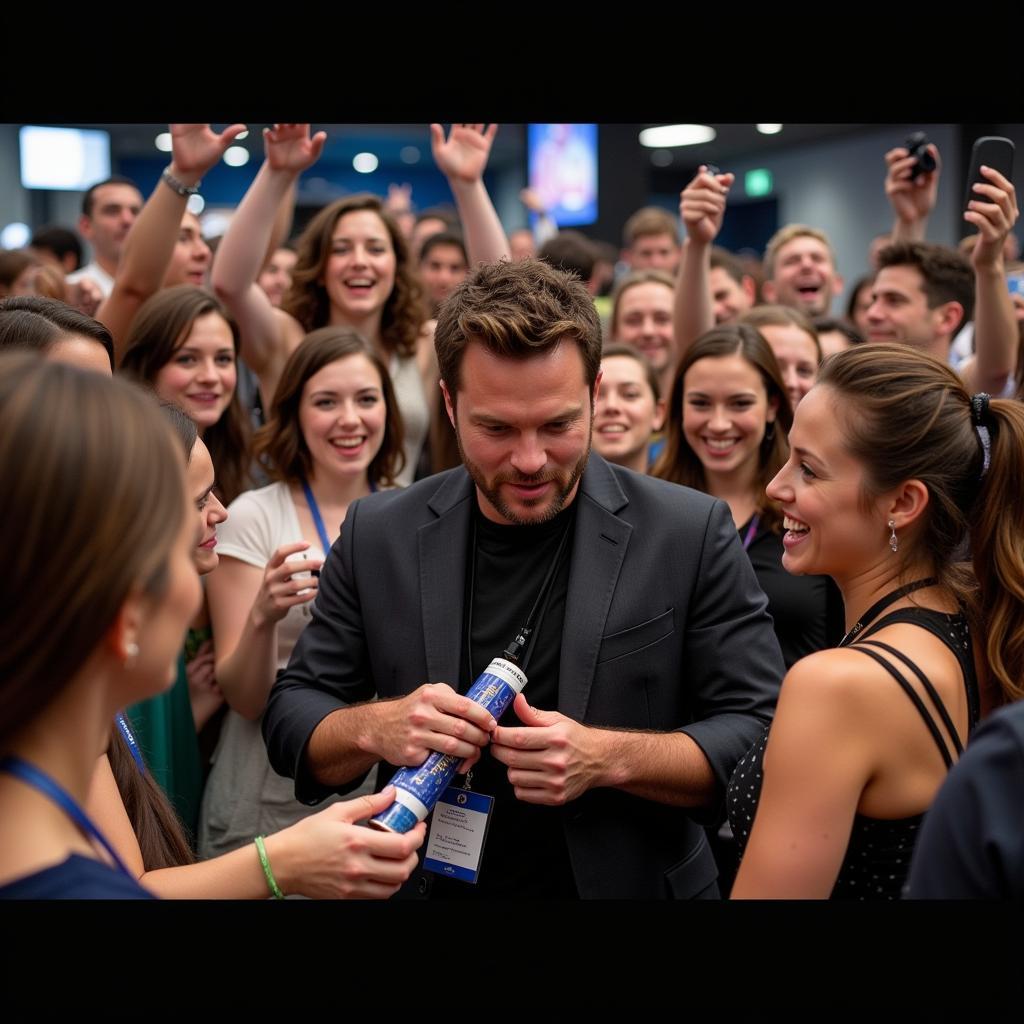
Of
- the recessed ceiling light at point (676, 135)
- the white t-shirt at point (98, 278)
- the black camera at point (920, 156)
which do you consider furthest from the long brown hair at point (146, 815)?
the recessed ceiling light at point (676, 135)

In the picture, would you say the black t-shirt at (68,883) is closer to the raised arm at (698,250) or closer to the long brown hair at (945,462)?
the long brown hair at (945,462)

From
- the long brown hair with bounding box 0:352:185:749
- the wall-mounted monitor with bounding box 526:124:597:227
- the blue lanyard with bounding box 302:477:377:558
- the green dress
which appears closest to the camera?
the long brown hair with bounding box 0:352:185:749

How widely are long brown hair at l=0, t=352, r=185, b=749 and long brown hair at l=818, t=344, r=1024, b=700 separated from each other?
119 cm

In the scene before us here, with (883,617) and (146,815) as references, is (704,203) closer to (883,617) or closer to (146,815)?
(883,617)

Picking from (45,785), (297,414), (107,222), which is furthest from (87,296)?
(45,785)

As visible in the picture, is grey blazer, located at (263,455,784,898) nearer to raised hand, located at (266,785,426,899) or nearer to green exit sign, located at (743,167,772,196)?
raised hand, located at (266,785,426,899)

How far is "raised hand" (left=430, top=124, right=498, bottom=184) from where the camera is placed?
3.92m

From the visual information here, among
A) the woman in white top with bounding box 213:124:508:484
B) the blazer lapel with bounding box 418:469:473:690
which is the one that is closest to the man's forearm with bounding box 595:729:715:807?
the blazer lapel with bounding box 418:469:473:690

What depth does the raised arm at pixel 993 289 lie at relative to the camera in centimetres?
335

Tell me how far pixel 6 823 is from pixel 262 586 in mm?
1645

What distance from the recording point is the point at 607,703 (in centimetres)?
212

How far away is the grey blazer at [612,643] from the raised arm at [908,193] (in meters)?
2.75

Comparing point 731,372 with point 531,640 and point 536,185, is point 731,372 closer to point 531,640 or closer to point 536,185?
point 531,640
